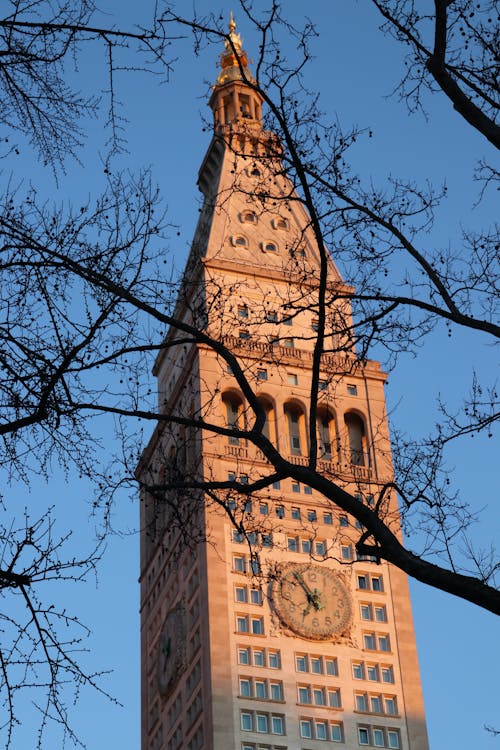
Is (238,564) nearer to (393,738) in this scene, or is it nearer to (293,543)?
(293,543)

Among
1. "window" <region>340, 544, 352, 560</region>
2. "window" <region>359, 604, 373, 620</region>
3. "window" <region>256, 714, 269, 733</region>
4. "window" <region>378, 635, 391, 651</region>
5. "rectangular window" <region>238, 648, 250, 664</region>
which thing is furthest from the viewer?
"window" <region>340, 544, 352, 560</region>

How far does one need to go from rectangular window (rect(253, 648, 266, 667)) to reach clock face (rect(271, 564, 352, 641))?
6.49ft

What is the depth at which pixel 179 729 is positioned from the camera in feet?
248

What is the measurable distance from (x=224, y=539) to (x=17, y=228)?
2365 inches

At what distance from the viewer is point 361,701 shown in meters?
73.9

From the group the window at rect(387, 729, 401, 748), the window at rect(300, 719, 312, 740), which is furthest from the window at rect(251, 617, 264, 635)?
the window at rect(387, 729, 401, 748)

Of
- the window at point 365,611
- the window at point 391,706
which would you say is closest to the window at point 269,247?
the window at point 365,611

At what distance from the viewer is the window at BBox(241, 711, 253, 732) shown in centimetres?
7039

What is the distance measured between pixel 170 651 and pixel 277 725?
30.8 feet

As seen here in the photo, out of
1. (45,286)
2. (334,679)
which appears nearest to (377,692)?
(334,679)

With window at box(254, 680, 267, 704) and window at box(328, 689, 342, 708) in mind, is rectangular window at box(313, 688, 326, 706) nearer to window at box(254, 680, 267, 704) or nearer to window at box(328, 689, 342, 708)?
window at box(328, 689, 342, 708)

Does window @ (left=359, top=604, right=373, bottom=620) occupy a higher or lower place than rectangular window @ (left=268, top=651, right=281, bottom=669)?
higher

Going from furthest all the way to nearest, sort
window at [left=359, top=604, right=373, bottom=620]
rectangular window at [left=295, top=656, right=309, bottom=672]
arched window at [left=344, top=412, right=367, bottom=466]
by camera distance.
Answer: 1. arched window at [left=344, top=412, right=367, bottom=466]
2. window at [left=359, top=604, right=373, bottom=620]
3. rectangular window at [left=295, top=656, right=309, bottom=672]

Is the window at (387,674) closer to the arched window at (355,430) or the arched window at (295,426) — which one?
the arched window at (355,430)
